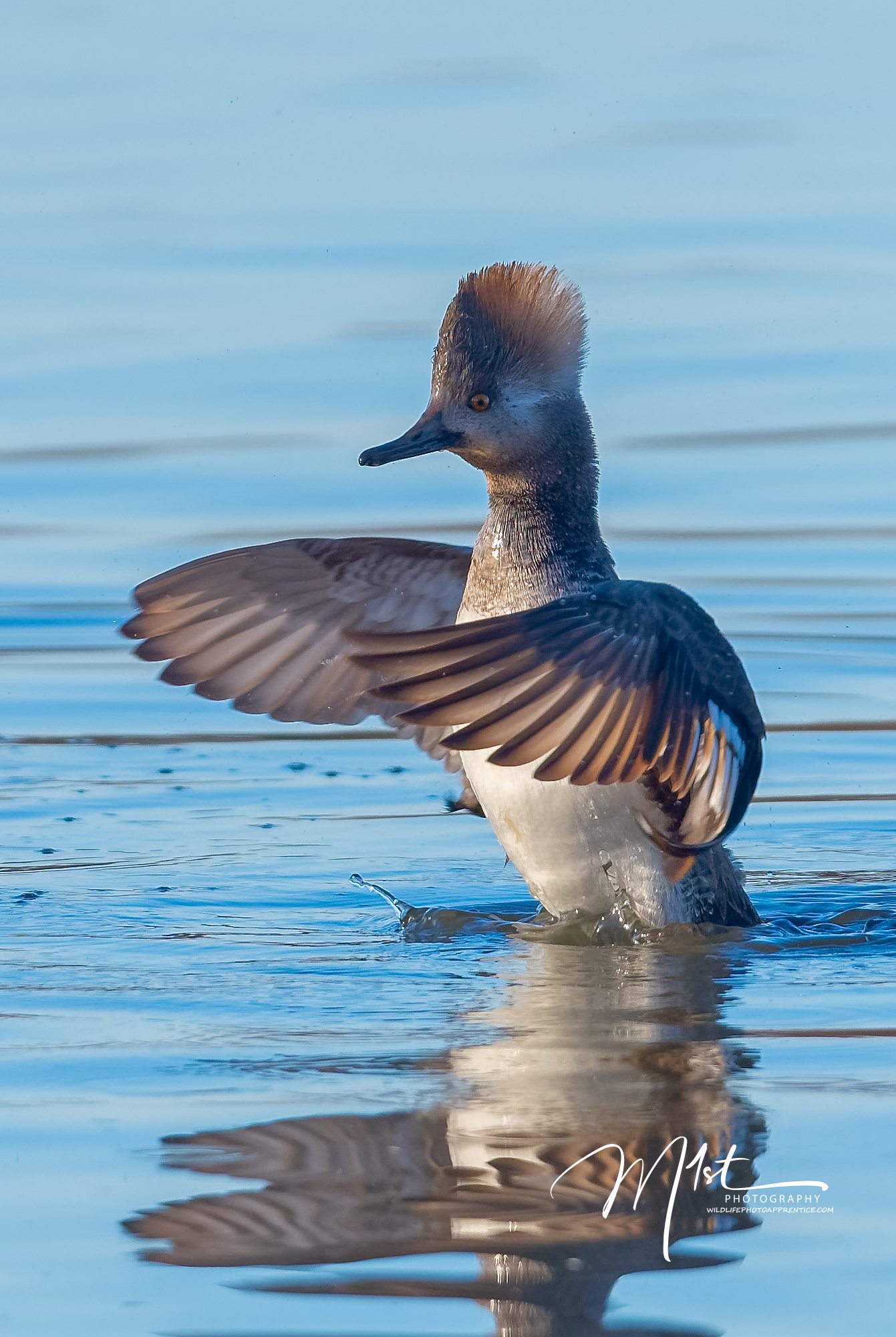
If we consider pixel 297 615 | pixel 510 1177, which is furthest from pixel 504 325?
pixel 510 1177

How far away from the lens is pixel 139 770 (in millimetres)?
7691

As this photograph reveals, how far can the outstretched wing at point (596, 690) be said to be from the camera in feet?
15.3

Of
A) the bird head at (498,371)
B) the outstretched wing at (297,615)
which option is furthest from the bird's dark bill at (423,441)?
the outstretched wing at (297,615)

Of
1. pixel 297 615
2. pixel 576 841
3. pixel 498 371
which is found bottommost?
pixel 576 841

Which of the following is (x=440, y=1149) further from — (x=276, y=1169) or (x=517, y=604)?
(x=517, y=604)

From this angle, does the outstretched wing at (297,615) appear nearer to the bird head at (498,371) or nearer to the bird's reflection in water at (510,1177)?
the bird head at (498,371)
